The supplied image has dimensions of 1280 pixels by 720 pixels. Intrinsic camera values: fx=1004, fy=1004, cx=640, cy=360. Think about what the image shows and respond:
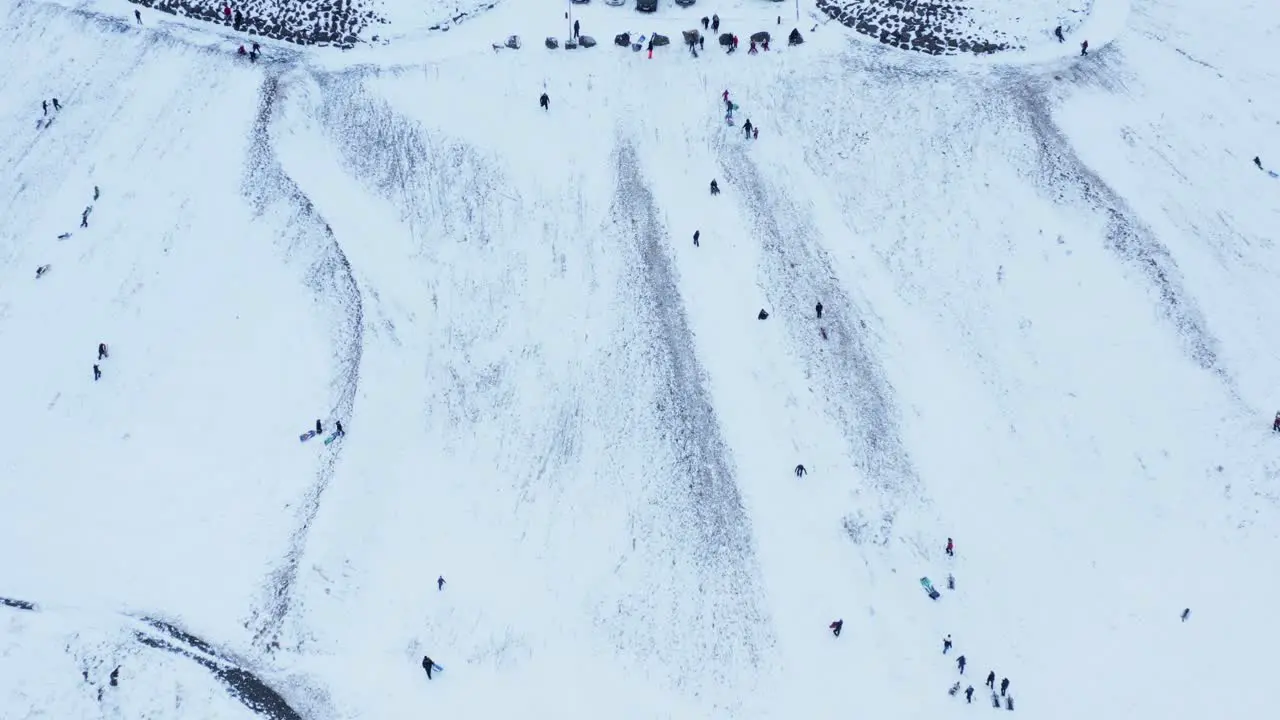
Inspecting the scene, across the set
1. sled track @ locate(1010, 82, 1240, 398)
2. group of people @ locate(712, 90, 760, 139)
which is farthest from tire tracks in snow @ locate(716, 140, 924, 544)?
sled track @ locate(1010, 82, 1240, 398)

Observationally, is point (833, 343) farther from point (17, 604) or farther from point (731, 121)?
point (17, 604)

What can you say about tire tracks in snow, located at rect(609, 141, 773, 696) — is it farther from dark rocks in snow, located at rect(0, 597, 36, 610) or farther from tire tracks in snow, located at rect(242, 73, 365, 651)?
dark rocks in snow, located at rect(0, 597, 36, 610)

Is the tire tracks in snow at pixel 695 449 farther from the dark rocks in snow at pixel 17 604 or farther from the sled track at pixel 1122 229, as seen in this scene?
the dark rocks in snow at pixel 17 604

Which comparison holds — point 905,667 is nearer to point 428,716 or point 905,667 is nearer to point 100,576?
point 428,716

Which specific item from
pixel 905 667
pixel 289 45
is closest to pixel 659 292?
pixel 905 667

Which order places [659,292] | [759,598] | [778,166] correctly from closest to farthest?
[759,598]
[659,292]
[778,166]

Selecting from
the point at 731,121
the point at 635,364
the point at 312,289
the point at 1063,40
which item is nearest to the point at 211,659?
the point at 312,289

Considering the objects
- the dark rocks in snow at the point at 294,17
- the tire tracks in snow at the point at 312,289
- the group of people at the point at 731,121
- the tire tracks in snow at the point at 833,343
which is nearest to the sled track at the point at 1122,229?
the tire tracks in snow at the point at 833,343
